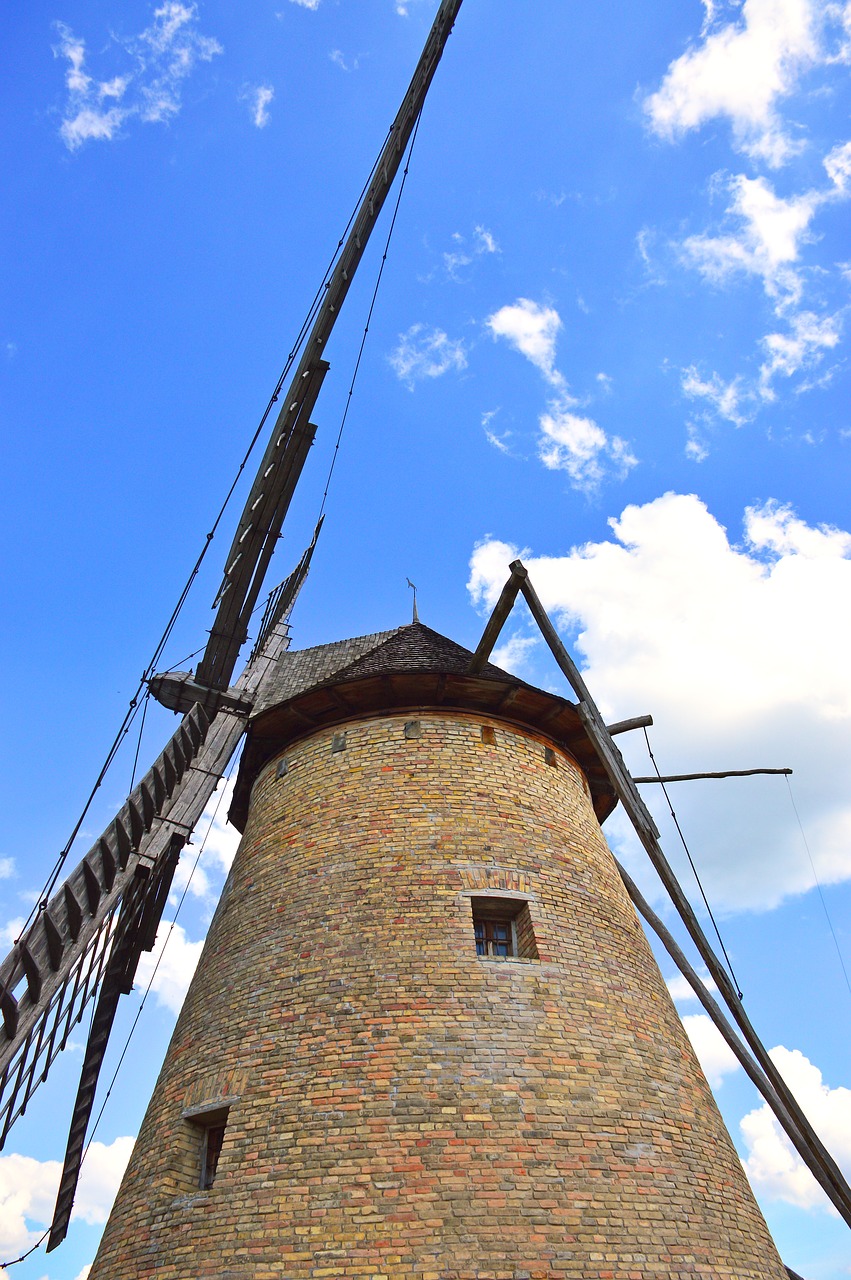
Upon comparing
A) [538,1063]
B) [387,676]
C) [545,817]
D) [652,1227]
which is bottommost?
[652,1227]

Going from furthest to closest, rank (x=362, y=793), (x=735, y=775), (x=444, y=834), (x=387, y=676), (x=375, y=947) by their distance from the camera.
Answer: (x=735, y=775), (x=387, y=676), (x=362, y=793), (x=444, y=834), (x=375, y=947)

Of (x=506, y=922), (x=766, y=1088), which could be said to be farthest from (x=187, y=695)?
(x=766, y=1088)

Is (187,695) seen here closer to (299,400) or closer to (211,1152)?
(299,400)

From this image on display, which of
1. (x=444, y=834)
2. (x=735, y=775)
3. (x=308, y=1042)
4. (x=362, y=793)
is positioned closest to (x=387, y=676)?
(x=362, y=793)

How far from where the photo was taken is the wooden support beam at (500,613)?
9.93 meters

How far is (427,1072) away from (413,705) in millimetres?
4038

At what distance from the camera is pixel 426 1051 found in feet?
20.4

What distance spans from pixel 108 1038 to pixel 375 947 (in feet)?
16.5

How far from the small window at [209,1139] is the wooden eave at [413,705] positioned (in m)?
4.08

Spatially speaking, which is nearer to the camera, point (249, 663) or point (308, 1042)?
point (308, 1042)

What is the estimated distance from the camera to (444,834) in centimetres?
780

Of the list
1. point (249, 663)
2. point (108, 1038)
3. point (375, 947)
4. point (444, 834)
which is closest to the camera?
point (375, 947)

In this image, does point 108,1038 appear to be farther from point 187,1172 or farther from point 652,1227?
point 652,1227

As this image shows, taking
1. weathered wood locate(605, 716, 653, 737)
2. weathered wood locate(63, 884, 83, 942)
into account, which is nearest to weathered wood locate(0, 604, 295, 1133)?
weathered wood locate(63, 884, 83, 942)
